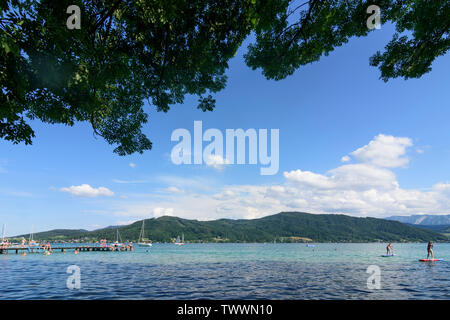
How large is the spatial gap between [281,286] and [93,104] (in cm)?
1779

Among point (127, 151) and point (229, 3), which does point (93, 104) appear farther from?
point (229, 3)

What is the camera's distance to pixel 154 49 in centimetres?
904

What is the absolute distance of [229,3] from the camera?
8406 mm

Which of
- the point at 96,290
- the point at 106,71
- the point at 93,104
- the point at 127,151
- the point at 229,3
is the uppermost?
the point at 229,3

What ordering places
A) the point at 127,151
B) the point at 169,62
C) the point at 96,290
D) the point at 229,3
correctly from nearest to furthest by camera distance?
the point at 229,3, the point at 169,62, the point at 127,151, the point at 96,290

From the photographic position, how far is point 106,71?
770cm

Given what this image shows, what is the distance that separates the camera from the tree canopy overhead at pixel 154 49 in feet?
21.3

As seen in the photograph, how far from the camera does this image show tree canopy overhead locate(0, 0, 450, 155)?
650cm

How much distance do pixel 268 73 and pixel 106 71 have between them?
6.01 m

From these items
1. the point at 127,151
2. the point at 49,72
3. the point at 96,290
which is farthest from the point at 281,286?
the point at 49,72

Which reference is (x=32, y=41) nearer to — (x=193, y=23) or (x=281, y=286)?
(x=193, y=23)
